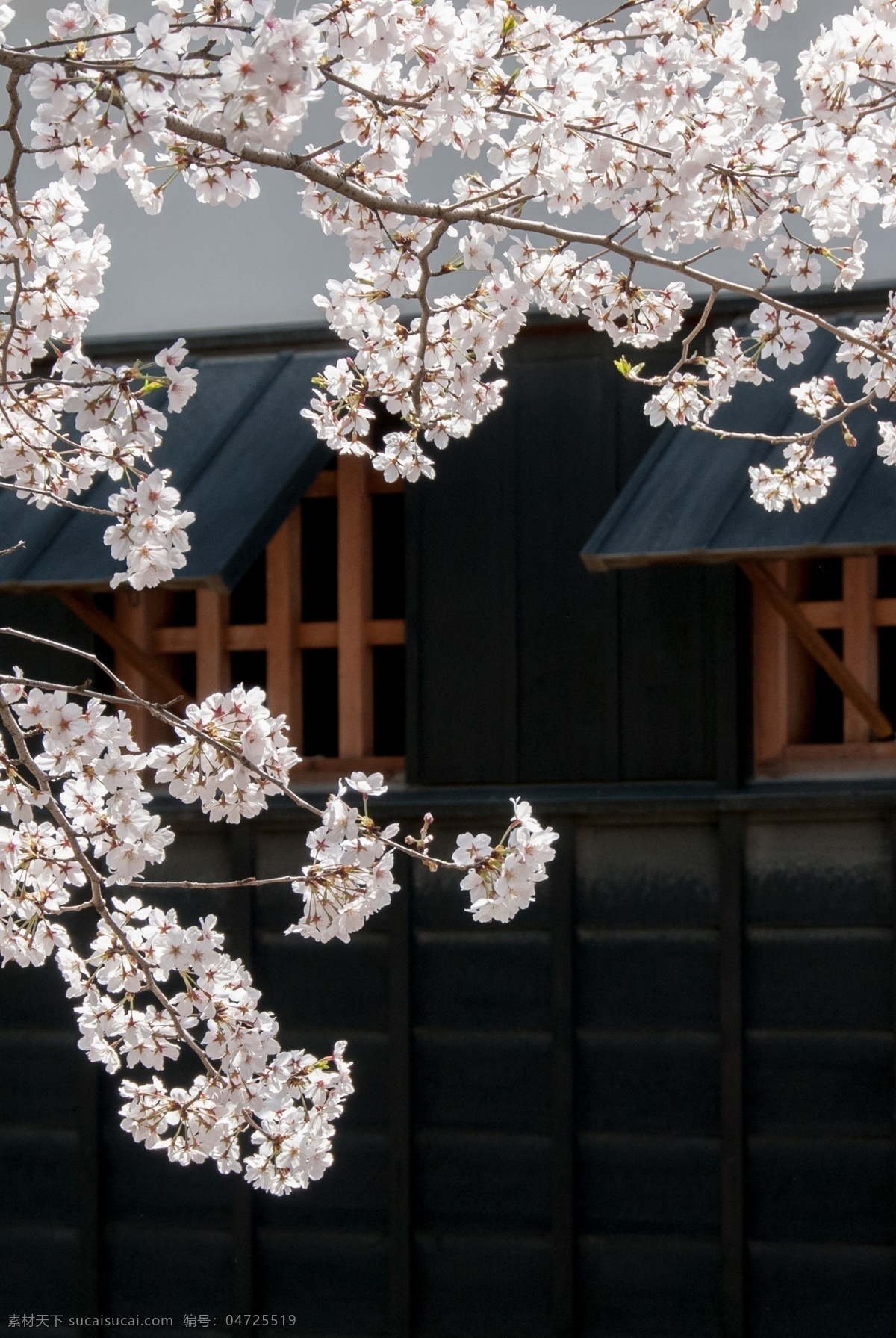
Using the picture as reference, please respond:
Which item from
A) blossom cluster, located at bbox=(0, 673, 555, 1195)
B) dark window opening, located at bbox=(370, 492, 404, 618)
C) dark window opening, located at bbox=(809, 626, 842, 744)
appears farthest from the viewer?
dark window opening, located at bbox=(370, 492, 404, 618)

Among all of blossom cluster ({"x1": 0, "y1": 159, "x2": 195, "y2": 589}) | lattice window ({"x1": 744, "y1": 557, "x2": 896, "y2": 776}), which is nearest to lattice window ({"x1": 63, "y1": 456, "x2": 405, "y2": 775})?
lattice window ({"x1": 744, "y1": 557, "x2": 896, "y2": 776})

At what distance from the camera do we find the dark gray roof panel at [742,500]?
621 cm

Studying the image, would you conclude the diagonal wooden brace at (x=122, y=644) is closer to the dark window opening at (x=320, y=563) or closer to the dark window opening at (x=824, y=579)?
the dark window opening at (x=320, y=563)

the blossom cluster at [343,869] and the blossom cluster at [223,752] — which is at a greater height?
the blossom cluster at [223,752]

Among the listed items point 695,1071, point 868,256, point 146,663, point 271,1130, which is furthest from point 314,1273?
point 868,256

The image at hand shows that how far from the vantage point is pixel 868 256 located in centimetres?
705

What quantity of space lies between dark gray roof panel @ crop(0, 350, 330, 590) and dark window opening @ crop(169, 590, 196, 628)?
2.15 feet

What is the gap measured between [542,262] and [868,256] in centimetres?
277

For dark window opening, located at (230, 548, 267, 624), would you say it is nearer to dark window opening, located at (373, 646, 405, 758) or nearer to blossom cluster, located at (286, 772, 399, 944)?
dark window opening, located at (373, 646, 405, 758)

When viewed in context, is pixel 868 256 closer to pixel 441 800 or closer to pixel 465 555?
pixel 465 555

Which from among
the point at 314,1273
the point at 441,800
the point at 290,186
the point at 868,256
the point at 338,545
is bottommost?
the point at 314,1273

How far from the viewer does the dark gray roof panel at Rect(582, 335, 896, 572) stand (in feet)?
20.4

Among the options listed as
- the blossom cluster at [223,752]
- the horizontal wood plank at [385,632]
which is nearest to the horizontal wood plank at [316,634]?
the horizontal wood plank at [385,632]

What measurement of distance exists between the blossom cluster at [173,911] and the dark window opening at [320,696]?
3.66 meters
